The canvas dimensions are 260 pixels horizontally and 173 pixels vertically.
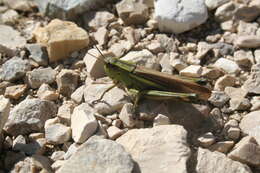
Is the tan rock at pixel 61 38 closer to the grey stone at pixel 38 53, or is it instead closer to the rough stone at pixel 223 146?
the grey stone at pixel 38 53

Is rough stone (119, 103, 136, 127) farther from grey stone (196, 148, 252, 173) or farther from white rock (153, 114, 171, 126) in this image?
grey stone (196, 148, 252, 173)

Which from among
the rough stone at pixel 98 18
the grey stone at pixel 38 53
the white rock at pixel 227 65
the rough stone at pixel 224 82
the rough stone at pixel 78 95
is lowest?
the rough stone at pixel 78 95

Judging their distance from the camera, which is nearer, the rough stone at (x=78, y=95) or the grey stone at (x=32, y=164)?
the grey stone at (x=32, y=164)

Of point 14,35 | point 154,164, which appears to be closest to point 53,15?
point 14,35

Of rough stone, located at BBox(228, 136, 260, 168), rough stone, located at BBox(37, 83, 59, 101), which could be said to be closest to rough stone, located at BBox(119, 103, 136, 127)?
rough stone, located at BBox(37, 83, 59, 101)

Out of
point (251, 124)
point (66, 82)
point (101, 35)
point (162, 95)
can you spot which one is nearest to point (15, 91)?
point (66, 82)

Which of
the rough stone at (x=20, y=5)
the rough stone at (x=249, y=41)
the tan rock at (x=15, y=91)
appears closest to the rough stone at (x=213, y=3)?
the rough stone at (x=249, y=41)
